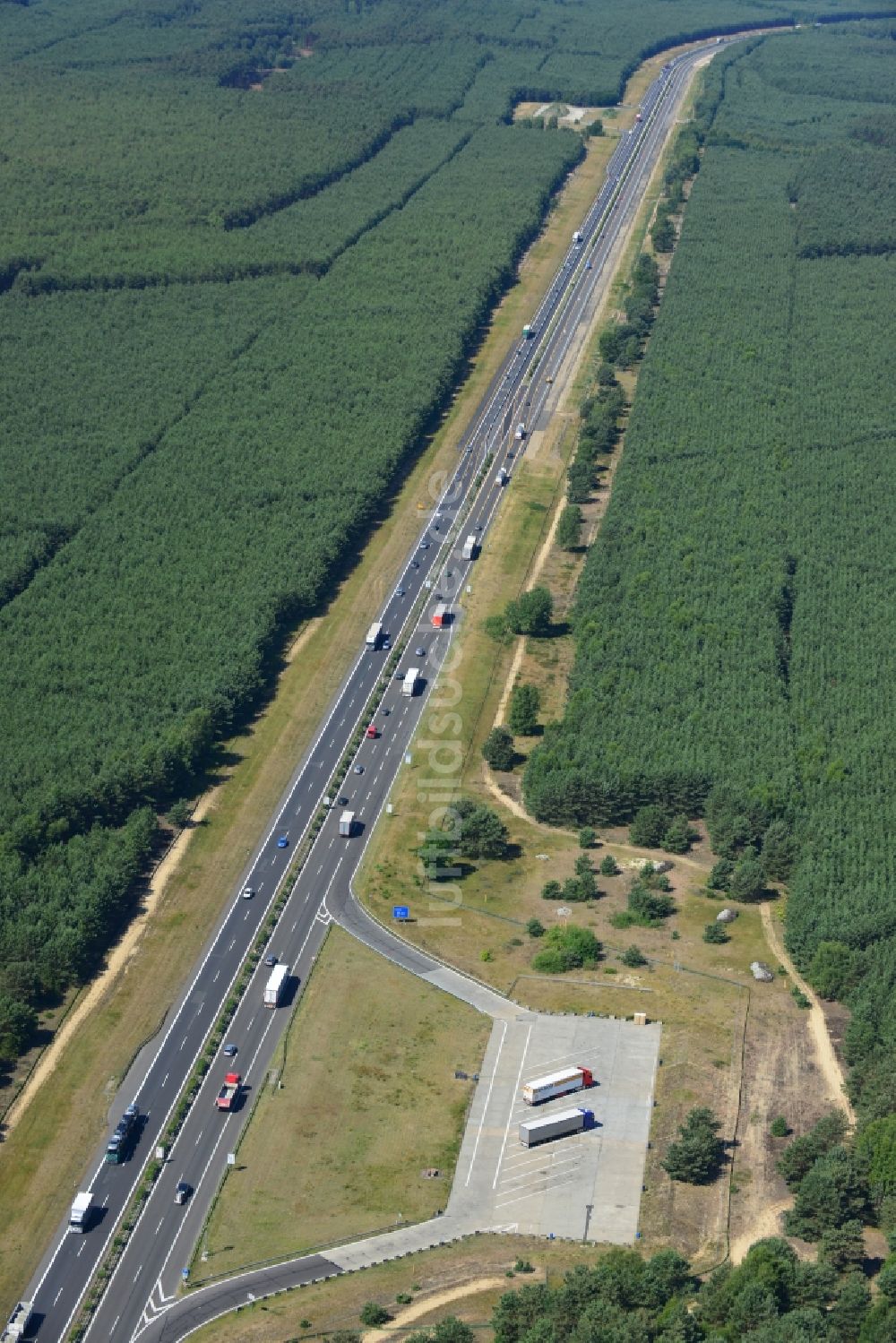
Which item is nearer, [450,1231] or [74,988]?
[450,1231]

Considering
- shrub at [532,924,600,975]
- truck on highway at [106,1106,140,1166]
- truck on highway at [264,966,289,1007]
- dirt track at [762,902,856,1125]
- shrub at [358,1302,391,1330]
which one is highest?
shrub at [358,1302,391,1330]

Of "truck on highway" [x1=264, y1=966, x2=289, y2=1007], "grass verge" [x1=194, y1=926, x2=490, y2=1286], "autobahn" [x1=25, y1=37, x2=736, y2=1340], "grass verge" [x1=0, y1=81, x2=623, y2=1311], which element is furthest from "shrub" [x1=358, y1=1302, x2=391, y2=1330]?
"truck on highway" [x1=264, y1=966, x2=289, y2=1007]

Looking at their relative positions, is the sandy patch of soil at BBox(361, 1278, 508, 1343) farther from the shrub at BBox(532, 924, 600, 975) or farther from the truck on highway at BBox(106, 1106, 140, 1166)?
the shrub at BBox(532, 924, 600, 975)

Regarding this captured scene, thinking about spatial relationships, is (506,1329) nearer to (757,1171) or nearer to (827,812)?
(757,1171)

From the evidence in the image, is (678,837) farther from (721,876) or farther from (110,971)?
(110,971)

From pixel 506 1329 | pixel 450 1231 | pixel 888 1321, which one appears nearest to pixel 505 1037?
pixel 450 1231

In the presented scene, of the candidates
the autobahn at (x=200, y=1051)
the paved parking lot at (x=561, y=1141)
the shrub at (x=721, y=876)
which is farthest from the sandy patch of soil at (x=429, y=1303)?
the shrub at (x=721, y=876)
